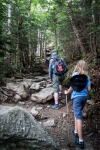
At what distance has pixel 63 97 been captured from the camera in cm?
760

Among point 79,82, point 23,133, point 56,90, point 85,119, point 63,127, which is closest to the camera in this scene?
point 23,133

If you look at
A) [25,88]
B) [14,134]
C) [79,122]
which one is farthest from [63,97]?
[14,134]

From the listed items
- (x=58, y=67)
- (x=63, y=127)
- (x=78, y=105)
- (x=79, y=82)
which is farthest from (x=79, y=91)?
(x=58, y=67)

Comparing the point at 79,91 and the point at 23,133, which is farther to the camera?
the point at 79,91

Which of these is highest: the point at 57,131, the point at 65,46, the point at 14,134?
the point at 65,46

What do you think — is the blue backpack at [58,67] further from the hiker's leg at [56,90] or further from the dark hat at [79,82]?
the dark hat at [79,82]

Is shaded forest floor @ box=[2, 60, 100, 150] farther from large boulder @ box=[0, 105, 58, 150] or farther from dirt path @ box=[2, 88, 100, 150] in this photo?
large boulder @ box=[0, 105, 58, 150]

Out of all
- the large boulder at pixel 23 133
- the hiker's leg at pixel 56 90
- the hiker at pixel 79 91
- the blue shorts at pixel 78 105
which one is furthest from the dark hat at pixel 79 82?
the hiker's leg at pixel 56 90

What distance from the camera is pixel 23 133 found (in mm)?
4039

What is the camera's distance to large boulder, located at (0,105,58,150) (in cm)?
395

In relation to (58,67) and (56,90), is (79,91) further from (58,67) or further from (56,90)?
(58,67)

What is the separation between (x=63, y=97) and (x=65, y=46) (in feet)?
23.6

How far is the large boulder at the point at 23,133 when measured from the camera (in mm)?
3951

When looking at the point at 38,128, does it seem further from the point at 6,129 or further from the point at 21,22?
the point at 21,22
